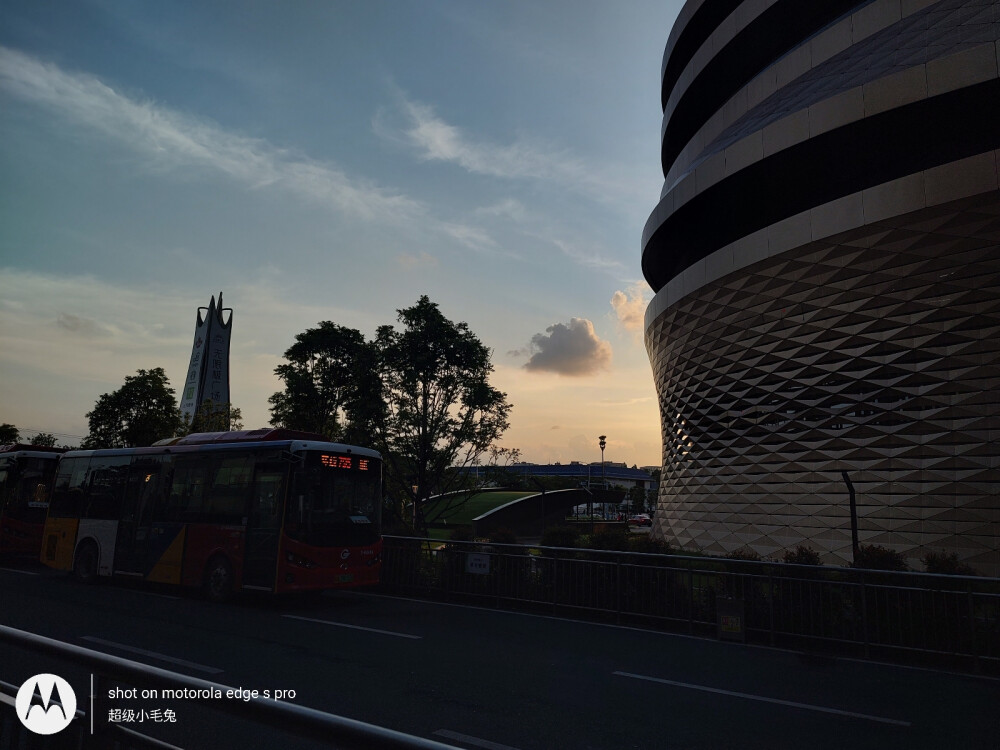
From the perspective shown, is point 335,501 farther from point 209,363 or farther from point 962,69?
point 209,363

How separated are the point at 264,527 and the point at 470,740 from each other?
8289 millimetres

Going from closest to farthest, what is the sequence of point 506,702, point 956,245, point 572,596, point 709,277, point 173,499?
point 506,702
point 572,596
point 173,499
point 956,245
point 709,277

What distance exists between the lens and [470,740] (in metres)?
5.70

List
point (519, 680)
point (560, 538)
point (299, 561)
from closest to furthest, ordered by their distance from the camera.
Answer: point (519, 680)
point (299, 561)
point (560, 538)

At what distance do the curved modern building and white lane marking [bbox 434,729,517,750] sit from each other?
642 inches

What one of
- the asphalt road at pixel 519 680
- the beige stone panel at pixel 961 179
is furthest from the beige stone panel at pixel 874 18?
the asphalt road at pixel 519 680

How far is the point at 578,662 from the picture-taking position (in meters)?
8.80

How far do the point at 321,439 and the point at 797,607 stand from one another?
1006 centimetres

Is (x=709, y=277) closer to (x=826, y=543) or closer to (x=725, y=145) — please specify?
(x=725, y=145)

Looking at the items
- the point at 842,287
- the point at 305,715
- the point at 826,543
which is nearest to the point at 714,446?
the point at 826,543

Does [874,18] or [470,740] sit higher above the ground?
[874,18]

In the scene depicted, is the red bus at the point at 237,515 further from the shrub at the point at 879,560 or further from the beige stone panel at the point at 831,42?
the beige stone panel at the point at 831,42

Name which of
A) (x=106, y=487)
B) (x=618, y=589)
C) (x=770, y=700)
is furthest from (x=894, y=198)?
(x=106, y=487)

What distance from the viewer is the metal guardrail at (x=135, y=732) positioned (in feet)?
6.56
